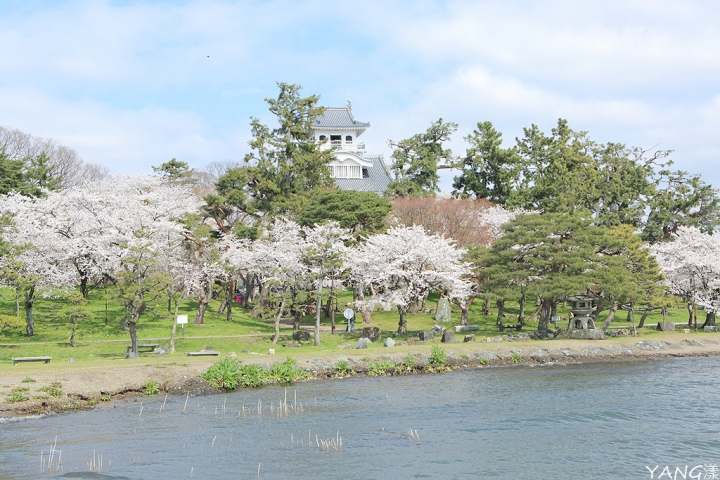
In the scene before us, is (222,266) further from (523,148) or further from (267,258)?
(523,148)

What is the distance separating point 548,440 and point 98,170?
71.6 metres

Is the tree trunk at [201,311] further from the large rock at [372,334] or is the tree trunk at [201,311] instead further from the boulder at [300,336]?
the large rock at [372,334]

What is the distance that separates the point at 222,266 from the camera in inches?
1623

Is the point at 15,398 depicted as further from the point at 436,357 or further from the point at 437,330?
Answer: the point at 437,330

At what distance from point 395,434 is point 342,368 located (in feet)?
36.9

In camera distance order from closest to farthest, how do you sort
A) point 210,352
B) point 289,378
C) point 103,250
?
point 289,378 < point 210,352 < point 103,250

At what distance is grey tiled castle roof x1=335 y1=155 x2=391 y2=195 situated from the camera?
2872 inches

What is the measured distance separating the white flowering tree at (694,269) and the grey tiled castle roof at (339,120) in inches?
1529

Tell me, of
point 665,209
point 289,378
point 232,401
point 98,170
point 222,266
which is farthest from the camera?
point 98,170

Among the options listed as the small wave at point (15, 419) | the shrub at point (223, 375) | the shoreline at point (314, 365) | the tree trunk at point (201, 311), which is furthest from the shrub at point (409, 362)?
the tree trunk at point (201, 311)

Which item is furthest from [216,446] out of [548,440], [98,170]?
[98,170]

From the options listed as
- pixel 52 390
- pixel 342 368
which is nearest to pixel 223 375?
pixel 342 368

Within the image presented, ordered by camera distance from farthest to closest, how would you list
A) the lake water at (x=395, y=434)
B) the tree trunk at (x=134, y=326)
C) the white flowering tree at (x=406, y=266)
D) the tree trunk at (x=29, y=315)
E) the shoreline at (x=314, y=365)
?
the white flowering tree at (x=406, y=266), the tree trunk at (x=29, y=315), the tree trunk at (x=134, y=326), the shoreline at (x=314, y=365), the lake water at (x=395, y=434)

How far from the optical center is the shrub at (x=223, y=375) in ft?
87.8
